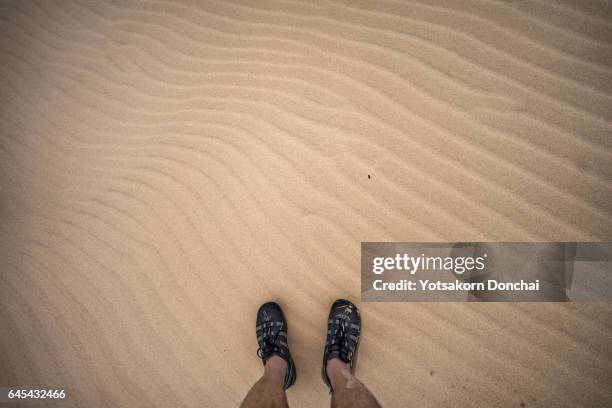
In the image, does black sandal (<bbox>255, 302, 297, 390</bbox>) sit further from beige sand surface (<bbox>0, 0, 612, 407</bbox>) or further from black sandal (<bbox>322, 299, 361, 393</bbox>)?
black sandal (<bbox>322, 299, 361, 393</bbox>)

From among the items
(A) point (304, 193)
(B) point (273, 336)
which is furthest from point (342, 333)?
(A) point (304, 193)

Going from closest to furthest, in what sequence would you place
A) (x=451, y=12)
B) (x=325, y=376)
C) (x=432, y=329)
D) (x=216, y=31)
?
(x=325, y=376)
(x=432, y=329)
(x=451, y=12)
(x=216, y=31)

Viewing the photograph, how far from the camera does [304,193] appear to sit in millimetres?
2309

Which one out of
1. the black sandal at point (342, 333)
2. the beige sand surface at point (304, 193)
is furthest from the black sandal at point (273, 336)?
the black sandal at point (342, 333)

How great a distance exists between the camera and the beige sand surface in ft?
7.10

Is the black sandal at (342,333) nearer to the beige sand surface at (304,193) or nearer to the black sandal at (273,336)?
the beige sand surface at (304,193)

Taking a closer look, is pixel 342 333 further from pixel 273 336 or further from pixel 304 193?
pixel 304 193

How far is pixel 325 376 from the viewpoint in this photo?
2037mm

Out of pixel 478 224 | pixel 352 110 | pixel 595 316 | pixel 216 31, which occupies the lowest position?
pixel 595 316

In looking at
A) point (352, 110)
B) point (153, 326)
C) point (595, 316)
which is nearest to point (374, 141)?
point (352, 110)

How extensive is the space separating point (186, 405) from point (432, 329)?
1.89 metres

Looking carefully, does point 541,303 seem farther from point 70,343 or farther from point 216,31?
point 70,343

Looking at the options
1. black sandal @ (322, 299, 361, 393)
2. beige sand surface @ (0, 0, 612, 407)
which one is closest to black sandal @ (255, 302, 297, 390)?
beige sand surface @ (0, 0, 612, 407)

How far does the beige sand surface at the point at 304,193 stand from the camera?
2.16 m
